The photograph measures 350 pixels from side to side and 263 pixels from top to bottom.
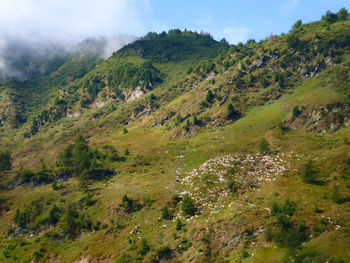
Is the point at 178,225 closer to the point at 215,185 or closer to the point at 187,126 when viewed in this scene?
the point at 215,185

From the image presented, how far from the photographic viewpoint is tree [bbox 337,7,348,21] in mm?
191000

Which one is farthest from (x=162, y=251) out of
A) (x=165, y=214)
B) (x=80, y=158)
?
(x=80, y=158)

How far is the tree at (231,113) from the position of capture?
116 metres

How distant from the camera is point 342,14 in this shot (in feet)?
633

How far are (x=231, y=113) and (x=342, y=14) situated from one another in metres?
154

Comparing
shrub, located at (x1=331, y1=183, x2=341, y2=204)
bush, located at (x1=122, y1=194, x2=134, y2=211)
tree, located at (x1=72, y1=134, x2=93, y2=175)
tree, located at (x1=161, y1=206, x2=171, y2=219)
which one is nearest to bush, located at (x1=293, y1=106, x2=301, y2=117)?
shrub, located at (x1=331, y1=183, x2=341, y2=204)

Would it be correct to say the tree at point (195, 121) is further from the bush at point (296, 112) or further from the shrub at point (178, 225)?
the shrub at point (178, 225)

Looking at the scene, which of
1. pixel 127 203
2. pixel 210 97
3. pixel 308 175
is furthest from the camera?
pixel 210 97

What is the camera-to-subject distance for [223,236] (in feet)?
149

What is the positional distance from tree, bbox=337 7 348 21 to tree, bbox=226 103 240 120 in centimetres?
14523

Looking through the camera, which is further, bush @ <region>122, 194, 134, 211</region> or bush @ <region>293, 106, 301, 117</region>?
bush @ <region>293, 106, 301, 117</region>

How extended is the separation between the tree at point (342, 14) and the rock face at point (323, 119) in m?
147

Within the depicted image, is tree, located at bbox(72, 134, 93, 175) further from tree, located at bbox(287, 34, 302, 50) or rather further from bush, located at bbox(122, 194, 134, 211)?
tree, located at bbox(287, 34, 302, 50)

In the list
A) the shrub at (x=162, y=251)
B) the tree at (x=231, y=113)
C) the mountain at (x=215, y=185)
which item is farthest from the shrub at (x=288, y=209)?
the tree at (x=231, y=113)
